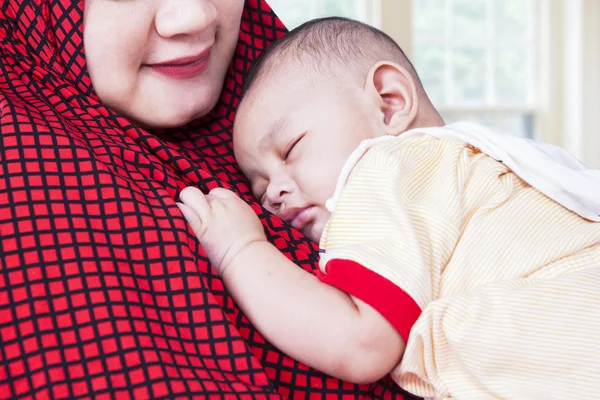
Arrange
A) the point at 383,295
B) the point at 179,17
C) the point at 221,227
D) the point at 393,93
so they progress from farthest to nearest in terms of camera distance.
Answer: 1. the point at 393,93
2. the point at 179,17
3. the point at 221,227
4. the point at 383,295

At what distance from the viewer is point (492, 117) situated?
19.4 ft

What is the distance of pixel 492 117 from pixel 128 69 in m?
5.13

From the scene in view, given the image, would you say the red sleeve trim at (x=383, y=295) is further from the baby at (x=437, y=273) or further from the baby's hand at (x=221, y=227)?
the baby's hand at (x=221, y=227)

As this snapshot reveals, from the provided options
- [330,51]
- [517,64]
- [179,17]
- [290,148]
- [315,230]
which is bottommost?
[517,64]

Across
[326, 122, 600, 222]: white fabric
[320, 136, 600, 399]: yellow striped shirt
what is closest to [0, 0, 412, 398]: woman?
[320, 136, 600, 399]: yellow striped shirt

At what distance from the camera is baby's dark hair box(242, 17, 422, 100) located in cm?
127

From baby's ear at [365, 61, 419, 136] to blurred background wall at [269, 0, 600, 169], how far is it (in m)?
4.50

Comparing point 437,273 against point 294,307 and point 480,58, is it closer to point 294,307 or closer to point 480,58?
point 294,307

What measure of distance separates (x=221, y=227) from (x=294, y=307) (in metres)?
0.16

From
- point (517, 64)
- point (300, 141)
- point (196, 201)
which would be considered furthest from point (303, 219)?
point (517, 64)

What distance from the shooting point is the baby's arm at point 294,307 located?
0.87 m

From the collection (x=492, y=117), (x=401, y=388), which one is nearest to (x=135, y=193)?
(x=401, y=388)

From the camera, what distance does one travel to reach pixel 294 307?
898 millimetres

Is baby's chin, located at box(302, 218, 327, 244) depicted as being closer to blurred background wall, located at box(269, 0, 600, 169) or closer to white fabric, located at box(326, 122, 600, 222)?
white fabric, located at box(326, 122, 600, 222)
